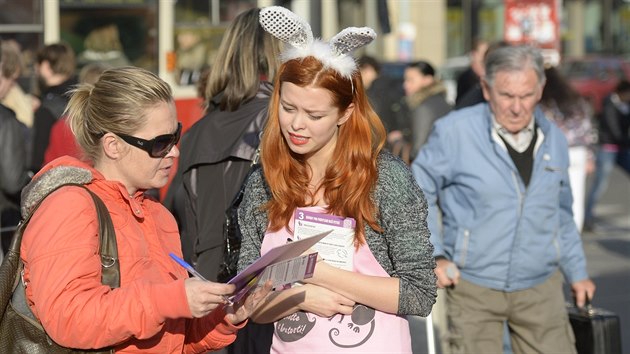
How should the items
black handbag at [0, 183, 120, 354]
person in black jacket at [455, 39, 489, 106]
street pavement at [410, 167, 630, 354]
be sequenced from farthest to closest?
person in black jacket at [455, 39, 489, 106] < street pavement at [410, 167, 630, 354] < black handbag at [0, 183, 120, 354]

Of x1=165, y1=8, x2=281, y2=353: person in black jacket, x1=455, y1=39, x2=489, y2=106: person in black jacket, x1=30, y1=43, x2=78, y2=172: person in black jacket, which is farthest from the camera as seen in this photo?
x1=455, y1=39, x2=489, y2=106: person in black jacket

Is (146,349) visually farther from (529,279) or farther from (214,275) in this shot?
(529,279)

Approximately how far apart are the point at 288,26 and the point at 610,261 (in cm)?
833

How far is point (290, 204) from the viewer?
3.45m

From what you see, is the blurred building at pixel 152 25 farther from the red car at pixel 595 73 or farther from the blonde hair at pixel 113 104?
the red car at pixel 595 73

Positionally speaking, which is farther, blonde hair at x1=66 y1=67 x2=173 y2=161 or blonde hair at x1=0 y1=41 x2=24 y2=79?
blonde hair at x1=0 y1=41 x2=24 y2=79

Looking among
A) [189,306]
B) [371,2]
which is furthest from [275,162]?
[371,2]

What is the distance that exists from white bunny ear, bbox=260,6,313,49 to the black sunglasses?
0.49m

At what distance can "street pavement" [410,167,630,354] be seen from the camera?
7648 mm

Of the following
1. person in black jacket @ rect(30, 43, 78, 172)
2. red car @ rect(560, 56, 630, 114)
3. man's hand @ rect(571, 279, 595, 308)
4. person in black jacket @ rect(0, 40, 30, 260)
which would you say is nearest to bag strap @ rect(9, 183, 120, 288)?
man's hand @ rect(571, 279, 595, 308)

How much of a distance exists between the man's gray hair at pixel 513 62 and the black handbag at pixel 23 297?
8.09 feet

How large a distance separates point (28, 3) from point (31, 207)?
25.7ft

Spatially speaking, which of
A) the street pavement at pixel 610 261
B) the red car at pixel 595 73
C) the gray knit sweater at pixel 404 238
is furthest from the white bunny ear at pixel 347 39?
the red car at pixel 595 73

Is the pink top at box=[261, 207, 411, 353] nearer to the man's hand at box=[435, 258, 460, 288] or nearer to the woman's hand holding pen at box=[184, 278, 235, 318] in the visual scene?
the woman's hand holding pen at box=[184, 278, 235, 318]
